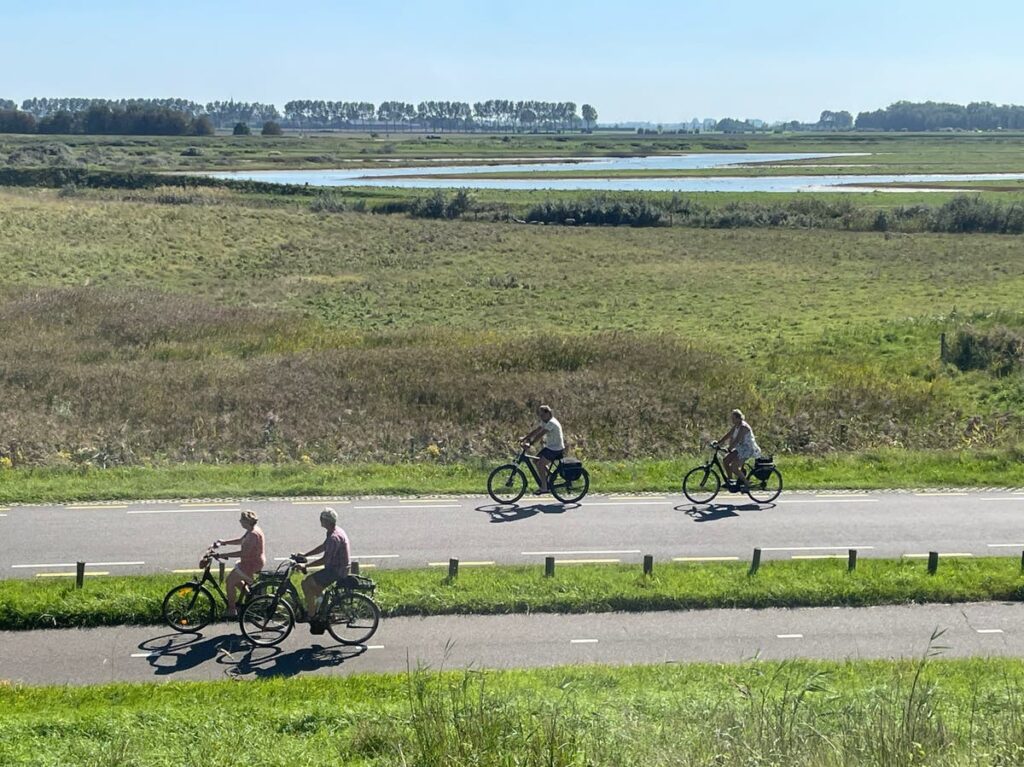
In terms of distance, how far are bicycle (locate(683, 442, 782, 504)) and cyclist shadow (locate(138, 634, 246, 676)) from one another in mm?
9743

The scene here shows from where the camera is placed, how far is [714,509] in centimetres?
1994

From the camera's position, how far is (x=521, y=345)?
3281 centimetres

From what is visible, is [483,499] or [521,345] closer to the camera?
[483,499]

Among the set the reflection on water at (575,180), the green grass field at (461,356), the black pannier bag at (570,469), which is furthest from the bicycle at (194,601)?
the reflection on water at (575,180)

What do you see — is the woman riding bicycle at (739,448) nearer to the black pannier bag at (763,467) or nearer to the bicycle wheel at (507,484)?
the black pannier bag at (763,467)

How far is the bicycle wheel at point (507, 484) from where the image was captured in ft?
65.6

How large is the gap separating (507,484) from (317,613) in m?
6.93

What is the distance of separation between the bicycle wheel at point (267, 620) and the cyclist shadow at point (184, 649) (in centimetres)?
25

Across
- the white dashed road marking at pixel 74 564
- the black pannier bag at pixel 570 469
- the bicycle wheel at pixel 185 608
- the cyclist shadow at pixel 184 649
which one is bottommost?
the cyclist shadow at pixel 184 649

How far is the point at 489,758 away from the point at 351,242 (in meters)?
60.9

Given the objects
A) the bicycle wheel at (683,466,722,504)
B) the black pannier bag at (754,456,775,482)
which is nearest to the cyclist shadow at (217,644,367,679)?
the bicycle wheel at (683,466,722,504)

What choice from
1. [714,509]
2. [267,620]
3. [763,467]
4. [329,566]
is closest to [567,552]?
[714,509]

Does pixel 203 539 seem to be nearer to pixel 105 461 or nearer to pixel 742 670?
pixel 105 461

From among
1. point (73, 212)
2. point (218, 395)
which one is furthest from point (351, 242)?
point (218, 395)
